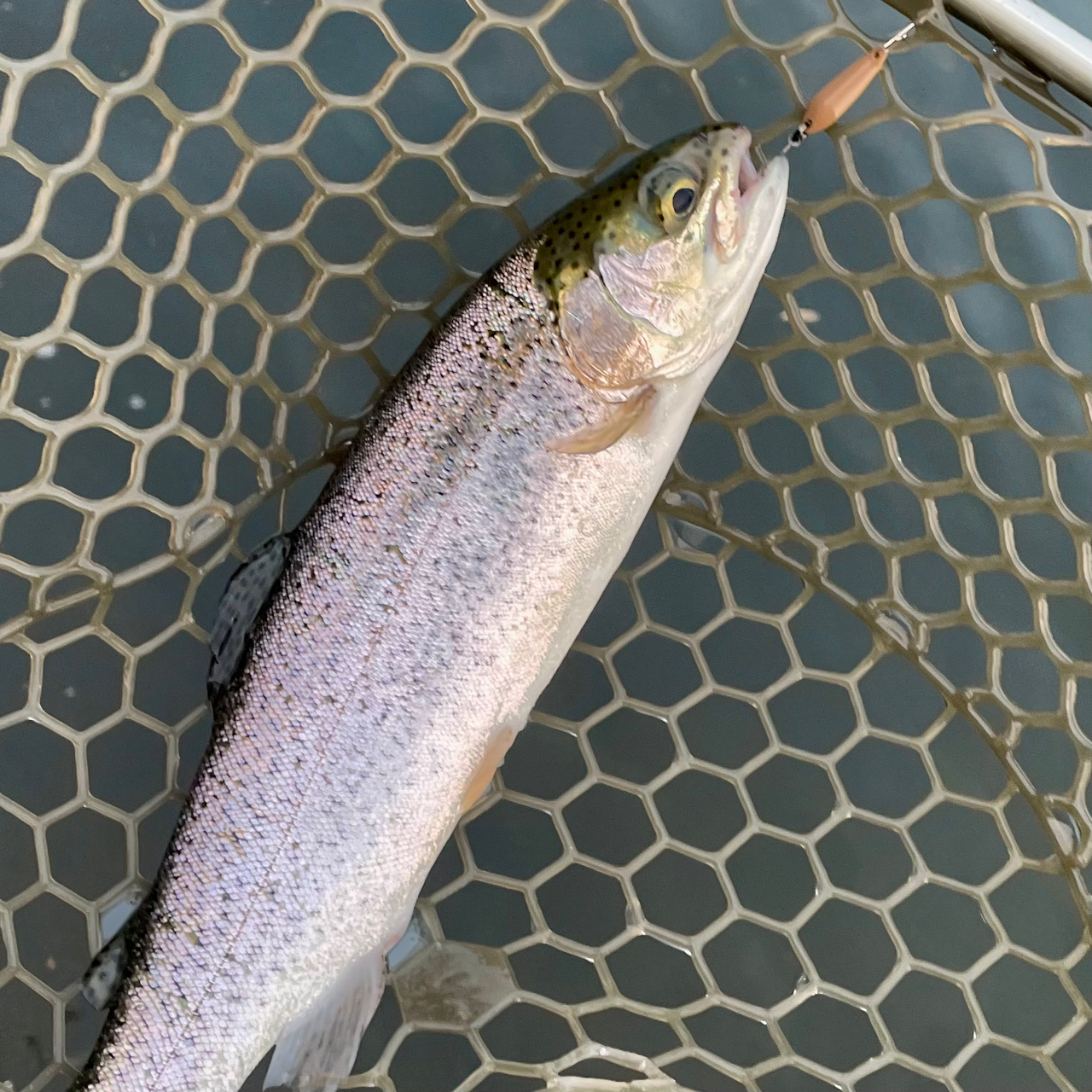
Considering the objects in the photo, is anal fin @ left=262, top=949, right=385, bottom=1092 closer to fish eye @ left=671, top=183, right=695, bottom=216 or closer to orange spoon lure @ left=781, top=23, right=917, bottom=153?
fish eye @ left=671, top=183, right=695, bottom=216

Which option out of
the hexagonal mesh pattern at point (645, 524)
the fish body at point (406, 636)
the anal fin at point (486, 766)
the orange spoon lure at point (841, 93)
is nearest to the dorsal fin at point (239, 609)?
the fish body at point (406, 636)

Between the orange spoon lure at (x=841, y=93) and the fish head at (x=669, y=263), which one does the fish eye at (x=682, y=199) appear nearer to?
the fish head at (x=669, y=263)

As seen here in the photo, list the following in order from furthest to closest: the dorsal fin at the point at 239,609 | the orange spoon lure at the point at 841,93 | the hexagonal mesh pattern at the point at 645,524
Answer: the hexagonal mesh pattern at the point at 645,524
the orange spoon lure at the point at 841,93
the dorsal fin at the point at 239,609

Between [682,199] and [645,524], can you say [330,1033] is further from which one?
[682,199]

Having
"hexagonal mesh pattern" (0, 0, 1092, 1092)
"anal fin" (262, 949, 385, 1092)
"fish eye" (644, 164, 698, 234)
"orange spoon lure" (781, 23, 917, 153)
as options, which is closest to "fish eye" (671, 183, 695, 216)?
"fish eye" (644, 164, 698, 234)

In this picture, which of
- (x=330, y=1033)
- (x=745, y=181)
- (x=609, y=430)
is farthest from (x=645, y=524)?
(x=330, y=1033)

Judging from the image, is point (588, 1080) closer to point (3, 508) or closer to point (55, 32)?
point (3, 508)

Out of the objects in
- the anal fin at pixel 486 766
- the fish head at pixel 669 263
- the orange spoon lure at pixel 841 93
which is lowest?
the anal fin at pixel 486 766

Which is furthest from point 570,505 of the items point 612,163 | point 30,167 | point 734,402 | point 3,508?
point 30,167
